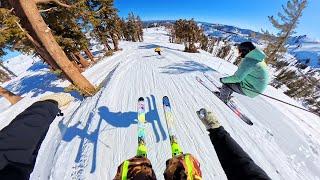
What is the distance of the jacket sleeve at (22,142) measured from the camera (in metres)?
1.85

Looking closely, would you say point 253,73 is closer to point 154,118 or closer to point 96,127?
point 154,118

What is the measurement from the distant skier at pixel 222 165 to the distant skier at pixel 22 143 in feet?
2.85

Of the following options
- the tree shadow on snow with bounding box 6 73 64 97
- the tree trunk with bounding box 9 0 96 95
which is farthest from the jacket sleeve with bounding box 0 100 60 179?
the tree shadow on snow with bounding box 6 73 64 97

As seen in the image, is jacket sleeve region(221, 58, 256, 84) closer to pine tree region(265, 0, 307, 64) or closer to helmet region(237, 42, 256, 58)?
helmet region(237, 42, 256, 58)

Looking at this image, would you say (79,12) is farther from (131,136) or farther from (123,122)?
(131,136)

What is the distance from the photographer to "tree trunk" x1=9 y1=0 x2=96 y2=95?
26.7 feet

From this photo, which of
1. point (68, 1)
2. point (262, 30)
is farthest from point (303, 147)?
point (262, 30)

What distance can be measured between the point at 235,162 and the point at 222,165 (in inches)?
4.7

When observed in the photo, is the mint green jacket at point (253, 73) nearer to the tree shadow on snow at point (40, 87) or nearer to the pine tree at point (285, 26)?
the tree shadow on snow at point (40, 87)

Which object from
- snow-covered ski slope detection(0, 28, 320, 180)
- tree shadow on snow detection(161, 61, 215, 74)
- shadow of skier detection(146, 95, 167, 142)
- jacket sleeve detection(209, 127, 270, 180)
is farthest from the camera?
tree shadow on snow detection(161, 61, 215, 74)

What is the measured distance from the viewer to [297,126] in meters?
7.04

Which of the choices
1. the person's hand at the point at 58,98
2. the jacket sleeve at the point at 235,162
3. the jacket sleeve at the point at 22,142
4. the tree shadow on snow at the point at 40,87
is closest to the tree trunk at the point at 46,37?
the tree shadow on snow at the point at 40,87

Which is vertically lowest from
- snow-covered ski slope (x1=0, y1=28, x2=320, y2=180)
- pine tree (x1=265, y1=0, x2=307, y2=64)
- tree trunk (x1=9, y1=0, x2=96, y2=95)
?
snow-covered ski slope (x1=0, y1=28, x2=320, y2=180)

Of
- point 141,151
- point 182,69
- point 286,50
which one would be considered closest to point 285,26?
point 286,50
